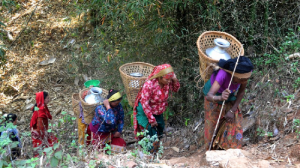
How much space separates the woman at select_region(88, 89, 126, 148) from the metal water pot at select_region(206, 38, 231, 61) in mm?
1332

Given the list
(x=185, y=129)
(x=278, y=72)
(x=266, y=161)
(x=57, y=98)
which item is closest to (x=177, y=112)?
(x=185, y=129)

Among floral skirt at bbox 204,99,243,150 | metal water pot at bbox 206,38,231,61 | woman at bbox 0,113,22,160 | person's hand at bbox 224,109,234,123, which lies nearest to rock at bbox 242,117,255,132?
floral skirt at bbox 204,99,243,150

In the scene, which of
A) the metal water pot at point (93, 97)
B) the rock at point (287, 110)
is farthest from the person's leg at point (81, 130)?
the rock at point (287, 110)

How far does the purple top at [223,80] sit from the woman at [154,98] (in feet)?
1.83

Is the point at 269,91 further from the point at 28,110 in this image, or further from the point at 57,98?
the point at 28,110

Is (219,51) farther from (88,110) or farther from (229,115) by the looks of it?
(88,110)

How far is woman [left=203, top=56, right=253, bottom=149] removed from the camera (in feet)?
10.1

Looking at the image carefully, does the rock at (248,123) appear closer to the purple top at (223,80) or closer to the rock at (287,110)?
the rock at (287,110)

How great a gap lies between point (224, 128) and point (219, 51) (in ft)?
3.01

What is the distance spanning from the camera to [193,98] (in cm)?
495

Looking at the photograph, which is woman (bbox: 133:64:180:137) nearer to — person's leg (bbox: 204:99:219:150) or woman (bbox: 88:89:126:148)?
woman (bbox: 88:89:126:148)

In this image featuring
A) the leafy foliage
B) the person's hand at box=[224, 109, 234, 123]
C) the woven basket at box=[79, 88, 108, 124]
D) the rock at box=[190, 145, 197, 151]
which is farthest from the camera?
the rock at box=[190, 145, 197, 151]

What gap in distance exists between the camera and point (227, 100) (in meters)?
3.39

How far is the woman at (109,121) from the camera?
153 inches
